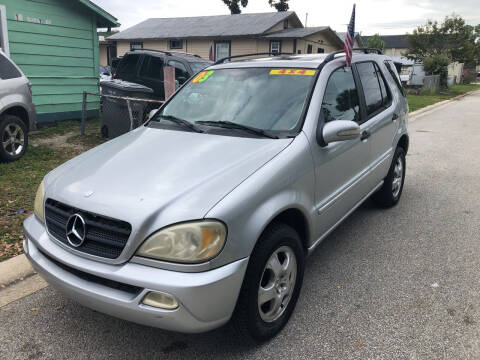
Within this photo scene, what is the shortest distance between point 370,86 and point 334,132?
158 centimetres

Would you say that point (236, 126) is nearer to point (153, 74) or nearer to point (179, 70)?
point (179, 70)

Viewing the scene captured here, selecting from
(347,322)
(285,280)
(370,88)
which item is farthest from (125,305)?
(370,88)

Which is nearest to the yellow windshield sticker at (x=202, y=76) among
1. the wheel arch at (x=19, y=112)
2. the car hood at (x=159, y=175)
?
the car hood at (x=159, y=175)

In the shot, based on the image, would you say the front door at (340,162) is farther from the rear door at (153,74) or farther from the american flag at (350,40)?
the rear door at (153,74)

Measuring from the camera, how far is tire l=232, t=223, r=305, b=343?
2.39 meters

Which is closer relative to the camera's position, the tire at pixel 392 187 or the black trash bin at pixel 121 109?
the tire at pixel 392 187

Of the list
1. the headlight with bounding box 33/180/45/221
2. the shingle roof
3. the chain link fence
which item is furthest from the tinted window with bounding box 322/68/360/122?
the shingle roof

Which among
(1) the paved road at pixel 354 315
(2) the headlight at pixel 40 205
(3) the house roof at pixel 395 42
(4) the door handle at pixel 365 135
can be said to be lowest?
(1) the paved road at pixel 354 315

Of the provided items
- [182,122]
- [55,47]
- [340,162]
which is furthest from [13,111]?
[340,162]

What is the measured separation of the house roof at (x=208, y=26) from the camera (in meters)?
26.0

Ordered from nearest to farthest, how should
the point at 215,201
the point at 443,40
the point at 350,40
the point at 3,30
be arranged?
the point at 215,201, the point at 350,40, the point at 3,30, the point at 443,40

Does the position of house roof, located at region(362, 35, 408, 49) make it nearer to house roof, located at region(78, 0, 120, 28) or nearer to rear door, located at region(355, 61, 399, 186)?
house roof, located at region(78, 0, 120, 28)

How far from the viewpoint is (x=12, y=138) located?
6.35m

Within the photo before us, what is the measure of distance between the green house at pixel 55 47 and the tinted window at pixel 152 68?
1351mm
